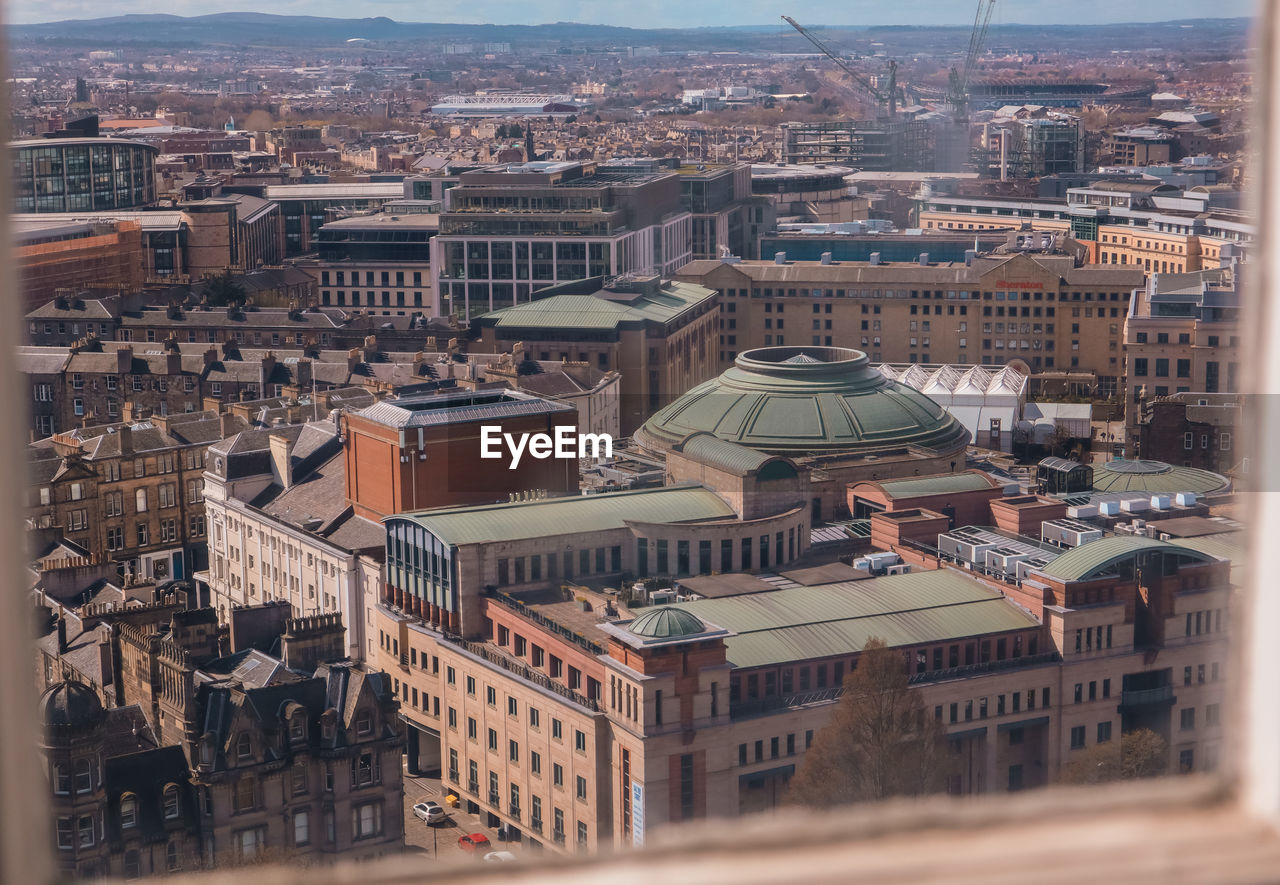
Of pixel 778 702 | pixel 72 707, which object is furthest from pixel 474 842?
pixel 72 707

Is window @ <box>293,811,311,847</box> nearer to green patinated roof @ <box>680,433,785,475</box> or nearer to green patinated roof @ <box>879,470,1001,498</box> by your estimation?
green patinated roof @ <box>680,433,785,475</box>

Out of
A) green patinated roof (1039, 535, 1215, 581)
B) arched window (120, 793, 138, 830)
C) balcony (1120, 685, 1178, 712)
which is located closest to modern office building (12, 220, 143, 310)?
arched window (120, 793, 138, 830)

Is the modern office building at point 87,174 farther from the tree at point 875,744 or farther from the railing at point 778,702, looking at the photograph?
the tree at point 875,744

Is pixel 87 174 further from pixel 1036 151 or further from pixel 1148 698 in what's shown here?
pixel 1148 698

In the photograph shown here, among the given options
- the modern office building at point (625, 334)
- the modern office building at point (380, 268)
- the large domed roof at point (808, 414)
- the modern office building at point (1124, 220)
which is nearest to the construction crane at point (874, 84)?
the modern office building at point (1124, 220)

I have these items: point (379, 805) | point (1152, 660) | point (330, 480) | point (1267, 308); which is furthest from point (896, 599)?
point (1267, 308)

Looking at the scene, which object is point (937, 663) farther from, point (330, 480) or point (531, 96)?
point (531, 96)

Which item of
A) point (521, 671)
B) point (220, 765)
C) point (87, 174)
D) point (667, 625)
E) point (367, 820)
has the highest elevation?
point (87, 174)
